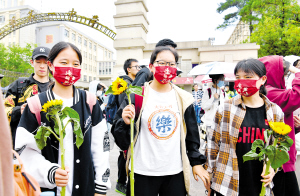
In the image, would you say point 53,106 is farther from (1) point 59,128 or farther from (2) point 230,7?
→ (2) point 230,7

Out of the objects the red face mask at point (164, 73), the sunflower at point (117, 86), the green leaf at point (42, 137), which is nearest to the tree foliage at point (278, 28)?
the red face mask at point (164, 73)

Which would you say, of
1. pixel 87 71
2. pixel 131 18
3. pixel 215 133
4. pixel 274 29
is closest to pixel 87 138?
pixel 215 133

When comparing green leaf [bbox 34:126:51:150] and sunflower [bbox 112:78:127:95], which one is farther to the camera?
sunflower [bbox 112:78:127:95]

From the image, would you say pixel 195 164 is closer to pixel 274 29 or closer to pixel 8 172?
pixel 8 172

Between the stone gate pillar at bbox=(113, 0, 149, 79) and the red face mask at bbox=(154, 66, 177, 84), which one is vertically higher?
the stone gate pillar at bbox=(113, 0, 149, 79)

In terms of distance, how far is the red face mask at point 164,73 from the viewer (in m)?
1.98

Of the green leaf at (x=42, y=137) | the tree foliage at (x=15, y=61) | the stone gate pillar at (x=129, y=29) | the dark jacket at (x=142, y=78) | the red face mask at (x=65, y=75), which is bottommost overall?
the green leaf at (x=42, y=137)

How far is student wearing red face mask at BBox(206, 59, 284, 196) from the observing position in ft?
6.32

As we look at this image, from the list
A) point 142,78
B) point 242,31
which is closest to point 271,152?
point 142,78

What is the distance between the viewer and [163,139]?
190 centimetres

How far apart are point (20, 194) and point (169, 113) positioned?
1.30 m

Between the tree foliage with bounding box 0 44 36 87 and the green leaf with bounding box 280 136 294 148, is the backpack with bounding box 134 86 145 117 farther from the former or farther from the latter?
the tree foliage with bounding box 0 44 36 87

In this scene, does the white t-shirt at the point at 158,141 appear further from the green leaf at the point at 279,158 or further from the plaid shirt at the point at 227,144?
the green leaf at the point at 279,158

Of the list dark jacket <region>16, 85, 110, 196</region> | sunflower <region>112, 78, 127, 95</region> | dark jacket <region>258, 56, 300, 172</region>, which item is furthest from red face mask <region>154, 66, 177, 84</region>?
dark jacket <region>258, 56, 300, 172</region>
